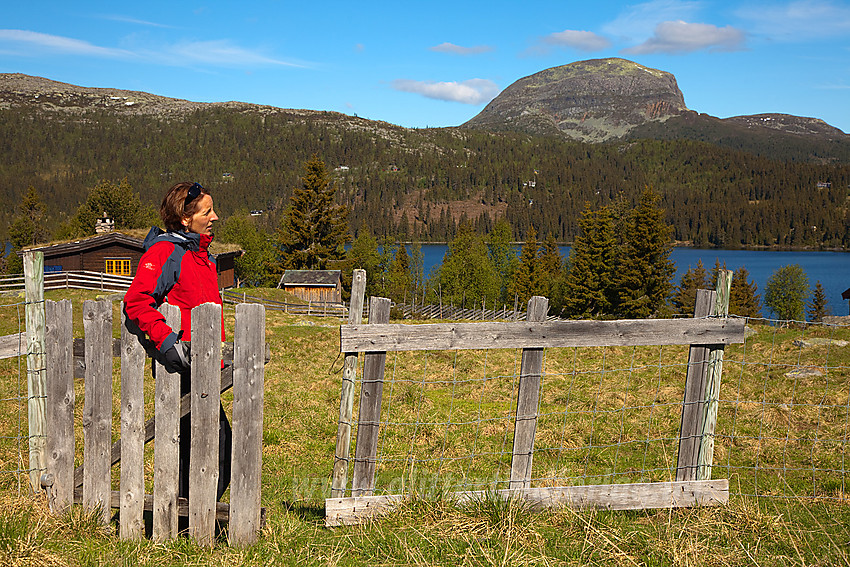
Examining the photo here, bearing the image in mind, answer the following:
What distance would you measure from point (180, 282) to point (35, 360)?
1.43 m

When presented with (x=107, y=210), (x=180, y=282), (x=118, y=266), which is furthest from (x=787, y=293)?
(x=180, y=282)

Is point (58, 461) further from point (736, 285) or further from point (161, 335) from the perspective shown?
point (736, 285)

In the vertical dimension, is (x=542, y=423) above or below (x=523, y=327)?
below

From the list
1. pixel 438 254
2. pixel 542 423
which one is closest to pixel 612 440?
pixel 542 423

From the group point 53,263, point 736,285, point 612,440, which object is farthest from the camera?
point 736,285

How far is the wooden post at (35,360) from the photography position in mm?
4754

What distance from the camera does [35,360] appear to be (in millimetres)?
4777

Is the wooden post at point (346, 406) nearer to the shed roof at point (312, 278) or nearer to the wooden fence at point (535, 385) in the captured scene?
the wooden fence at point (535, 385)

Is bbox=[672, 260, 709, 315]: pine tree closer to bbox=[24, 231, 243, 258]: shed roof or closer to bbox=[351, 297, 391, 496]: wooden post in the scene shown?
bbox=[24, 231, 243, 258]: shed roof

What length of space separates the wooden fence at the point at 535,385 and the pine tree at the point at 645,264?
5058cm

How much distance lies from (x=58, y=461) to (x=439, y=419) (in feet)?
21.5

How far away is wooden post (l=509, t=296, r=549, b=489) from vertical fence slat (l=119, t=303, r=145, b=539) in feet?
9.57

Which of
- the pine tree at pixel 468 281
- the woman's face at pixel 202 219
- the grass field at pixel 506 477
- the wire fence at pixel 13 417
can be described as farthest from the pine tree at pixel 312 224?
the woman's face at pixel 202 219

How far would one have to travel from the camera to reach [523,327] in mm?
5129
